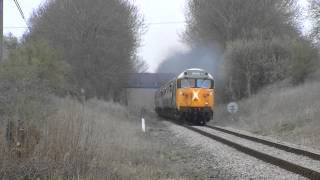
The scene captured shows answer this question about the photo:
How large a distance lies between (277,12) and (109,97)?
19.1 m

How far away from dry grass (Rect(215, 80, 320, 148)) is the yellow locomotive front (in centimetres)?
251

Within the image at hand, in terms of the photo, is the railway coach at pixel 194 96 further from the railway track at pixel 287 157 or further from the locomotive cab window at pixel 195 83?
the railway track at pixel 287 157

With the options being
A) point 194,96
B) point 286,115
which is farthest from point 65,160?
point 194,96

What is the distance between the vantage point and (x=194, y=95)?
40.9 m

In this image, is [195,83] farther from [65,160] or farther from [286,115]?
[65,160]

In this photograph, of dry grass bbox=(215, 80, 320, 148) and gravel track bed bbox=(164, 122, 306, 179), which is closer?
gravel track bed bbox=(164, 122, 306, 179)

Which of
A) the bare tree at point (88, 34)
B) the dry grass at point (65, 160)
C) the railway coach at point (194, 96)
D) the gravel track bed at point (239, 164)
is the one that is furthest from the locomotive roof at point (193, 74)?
the dry grass at point (65, 160)

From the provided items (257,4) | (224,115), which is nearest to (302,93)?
(224,115)

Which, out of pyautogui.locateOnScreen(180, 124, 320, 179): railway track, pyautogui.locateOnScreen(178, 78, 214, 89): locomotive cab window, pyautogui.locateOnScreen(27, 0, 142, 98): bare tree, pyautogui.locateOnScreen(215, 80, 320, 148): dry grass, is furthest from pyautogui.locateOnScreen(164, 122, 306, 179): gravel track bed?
pyautogui.locateOnScreen(27, 0, 142, 98): bare tree

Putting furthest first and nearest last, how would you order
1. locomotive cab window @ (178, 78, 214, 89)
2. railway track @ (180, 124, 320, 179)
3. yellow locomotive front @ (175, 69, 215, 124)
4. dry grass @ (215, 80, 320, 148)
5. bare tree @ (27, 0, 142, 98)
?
bare tree @ (27, 0, 142, 98) < locomotive cab window @ (178, 78, 214, 89) < yellow locomotive front @ (175, 69, 215, 124) < dry grass @ (215, 80, 320, 148) < railway track @ (180, 124, 320, 179)

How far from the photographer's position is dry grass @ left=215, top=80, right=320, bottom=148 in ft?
83.0

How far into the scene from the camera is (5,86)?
52.4ft

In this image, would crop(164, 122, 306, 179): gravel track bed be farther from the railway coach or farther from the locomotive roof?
the locomotive roof

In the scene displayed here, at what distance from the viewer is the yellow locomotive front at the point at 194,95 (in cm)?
4062
